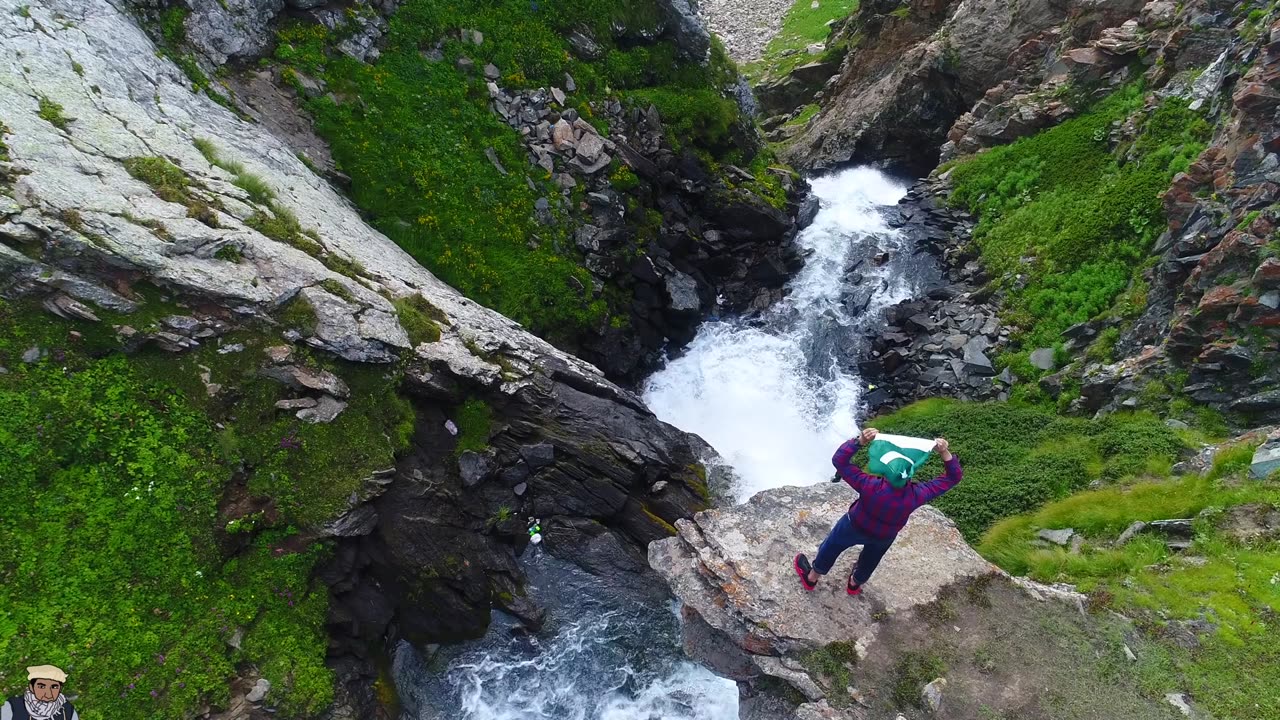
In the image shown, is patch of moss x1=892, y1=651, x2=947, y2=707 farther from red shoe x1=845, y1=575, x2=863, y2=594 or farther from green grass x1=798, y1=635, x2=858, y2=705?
red shoe x1=845, y1=575, x2=863, y2=594

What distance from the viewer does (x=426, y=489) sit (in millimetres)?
11969

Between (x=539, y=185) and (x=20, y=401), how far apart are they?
13.8 meters

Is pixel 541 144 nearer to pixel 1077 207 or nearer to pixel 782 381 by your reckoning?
pixel 782 381

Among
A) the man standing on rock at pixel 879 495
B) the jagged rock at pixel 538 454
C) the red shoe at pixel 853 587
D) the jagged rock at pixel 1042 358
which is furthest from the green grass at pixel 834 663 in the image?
the jagged rock at pixel 1042 358

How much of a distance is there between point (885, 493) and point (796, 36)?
217 ft

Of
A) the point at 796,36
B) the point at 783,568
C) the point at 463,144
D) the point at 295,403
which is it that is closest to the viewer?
the point at 783,568

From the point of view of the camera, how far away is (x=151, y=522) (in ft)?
30.1

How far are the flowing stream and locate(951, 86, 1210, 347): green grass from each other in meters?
3.97

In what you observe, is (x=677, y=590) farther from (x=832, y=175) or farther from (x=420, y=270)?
(x=832, y=175)

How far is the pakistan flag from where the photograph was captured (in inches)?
301

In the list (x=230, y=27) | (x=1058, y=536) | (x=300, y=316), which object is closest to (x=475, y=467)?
(x=300, y=316)

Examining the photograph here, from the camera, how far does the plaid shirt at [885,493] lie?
7.82 metres

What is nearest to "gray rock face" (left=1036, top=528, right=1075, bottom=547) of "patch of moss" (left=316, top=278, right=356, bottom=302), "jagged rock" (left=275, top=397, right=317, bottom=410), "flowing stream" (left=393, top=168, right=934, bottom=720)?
"flowing stream" (left=393, top=168, right=934, bottom=720)

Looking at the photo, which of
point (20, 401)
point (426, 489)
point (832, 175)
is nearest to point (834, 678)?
point (426, 489)
